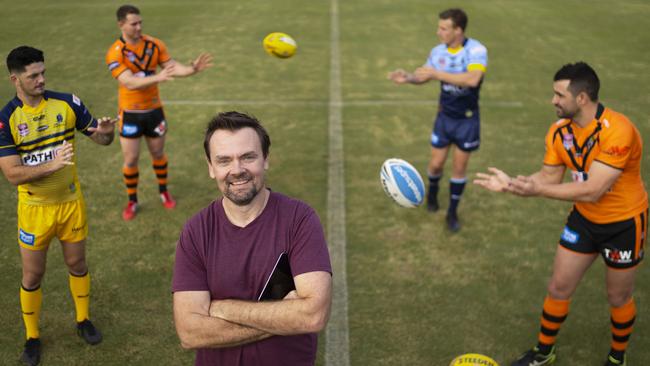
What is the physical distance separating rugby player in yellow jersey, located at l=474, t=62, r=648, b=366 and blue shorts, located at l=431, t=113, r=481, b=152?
2224 mm

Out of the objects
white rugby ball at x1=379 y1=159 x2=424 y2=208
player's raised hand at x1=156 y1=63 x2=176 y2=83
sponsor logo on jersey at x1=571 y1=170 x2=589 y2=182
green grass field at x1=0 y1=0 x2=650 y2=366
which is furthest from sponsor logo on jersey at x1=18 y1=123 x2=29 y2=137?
sponsor logo on jersey at x1=571 y1=170 x2=589 y2=182

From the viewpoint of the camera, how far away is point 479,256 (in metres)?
7.41

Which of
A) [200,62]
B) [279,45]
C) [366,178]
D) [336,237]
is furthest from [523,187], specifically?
[279,45]

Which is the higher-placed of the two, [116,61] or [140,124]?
[116,61]

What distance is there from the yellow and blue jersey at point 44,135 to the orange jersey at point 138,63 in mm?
2176

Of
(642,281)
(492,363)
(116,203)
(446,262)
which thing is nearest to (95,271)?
(116,203)

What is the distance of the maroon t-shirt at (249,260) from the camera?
10.8 ft

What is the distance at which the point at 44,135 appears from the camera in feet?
17.6

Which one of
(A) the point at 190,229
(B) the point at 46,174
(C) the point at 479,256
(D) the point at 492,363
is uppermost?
(A) the point at 190,229

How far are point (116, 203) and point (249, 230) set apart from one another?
227 inches

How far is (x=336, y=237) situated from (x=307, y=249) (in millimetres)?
4441

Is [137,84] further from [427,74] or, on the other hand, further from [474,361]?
[474,361]

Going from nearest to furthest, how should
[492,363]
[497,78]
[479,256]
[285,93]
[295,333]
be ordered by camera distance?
[295,333]
[492,363]
[479,256]
[285,93]
[497,78]

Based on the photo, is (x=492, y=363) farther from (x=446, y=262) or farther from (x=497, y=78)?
(x=497, y=78)
